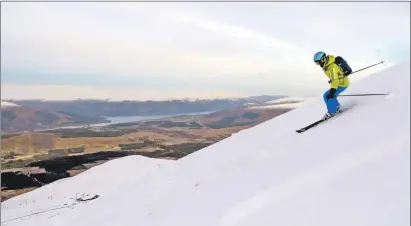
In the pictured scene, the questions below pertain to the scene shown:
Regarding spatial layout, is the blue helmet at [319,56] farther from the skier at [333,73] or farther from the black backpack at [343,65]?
the black backpack at [343,65]

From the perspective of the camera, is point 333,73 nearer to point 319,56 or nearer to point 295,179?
point 319,56

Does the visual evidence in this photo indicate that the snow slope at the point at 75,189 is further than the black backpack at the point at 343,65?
Yes

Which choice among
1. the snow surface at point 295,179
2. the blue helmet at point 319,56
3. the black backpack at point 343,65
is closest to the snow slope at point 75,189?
the snow surface at point 295,179

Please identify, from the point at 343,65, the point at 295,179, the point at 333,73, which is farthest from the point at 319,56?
the point at 295,179

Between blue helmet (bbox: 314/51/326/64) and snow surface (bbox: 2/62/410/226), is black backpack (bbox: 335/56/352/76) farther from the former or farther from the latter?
snow surface (bbox: 2/62/410/226)

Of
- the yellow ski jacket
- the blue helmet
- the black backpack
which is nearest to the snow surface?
the yellow ski jacket

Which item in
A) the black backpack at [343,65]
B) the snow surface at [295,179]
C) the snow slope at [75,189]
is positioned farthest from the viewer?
the snow slope at [75,189]
